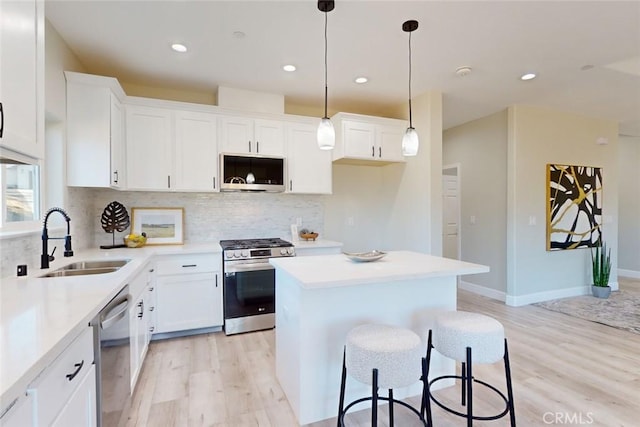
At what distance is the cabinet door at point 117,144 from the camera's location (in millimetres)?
A: 2742

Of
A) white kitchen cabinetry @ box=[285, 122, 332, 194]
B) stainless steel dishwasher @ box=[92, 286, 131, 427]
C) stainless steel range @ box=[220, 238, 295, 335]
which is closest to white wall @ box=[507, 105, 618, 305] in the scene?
white kitchen cabinetry @ box=[285, 122, 332, 194]

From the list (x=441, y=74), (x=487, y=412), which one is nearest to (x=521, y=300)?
(x=487, y=412)

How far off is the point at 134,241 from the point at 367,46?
286 cm

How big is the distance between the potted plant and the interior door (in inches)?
74.2

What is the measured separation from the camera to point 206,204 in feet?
12.0

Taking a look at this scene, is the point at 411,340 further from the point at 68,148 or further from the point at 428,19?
the point at 68,148

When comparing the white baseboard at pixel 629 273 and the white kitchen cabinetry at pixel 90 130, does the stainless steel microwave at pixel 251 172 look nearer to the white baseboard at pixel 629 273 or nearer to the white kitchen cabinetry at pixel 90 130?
the white kitchen cabinetry at pixel 90 130

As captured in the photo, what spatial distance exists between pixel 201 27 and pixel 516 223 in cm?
426

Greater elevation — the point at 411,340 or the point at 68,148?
the point at 68,148

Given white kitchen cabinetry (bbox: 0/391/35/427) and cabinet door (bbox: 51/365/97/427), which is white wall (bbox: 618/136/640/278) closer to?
cabinet door (bbox: 51/365/97/427)

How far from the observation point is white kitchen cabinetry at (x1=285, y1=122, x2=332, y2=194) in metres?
3.66
